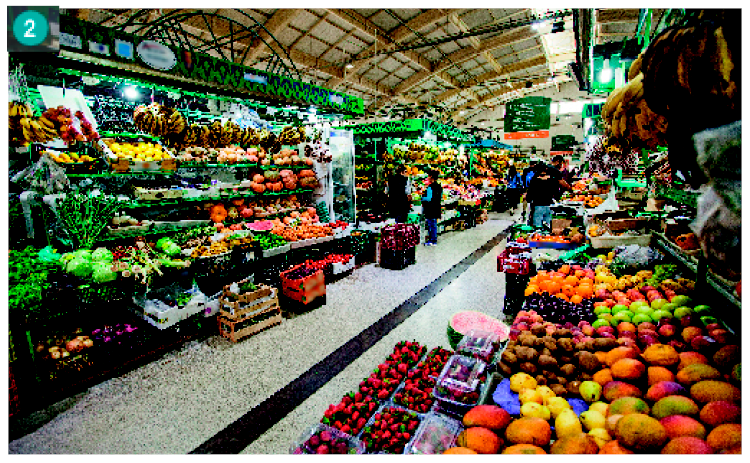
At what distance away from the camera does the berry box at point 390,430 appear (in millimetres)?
1913

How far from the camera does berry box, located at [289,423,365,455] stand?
1786 millimetres

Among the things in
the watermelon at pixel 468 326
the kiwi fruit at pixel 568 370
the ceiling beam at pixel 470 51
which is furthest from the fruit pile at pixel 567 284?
the ceiling beam at pixel 470 51

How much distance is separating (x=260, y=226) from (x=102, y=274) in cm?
243

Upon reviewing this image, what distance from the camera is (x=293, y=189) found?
686cm

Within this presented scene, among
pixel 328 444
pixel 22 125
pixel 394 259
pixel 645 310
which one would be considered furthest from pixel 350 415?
pixel 394 259

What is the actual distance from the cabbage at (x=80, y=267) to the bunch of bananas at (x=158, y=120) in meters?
1.74

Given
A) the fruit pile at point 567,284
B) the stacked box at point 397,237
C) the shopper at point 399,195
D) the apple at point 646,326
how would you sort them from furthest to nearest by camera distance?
the shopper at point 399,195 < the stacked box at point 397,237 < the fruit pile at point 567,284 < the apple at point 646,326

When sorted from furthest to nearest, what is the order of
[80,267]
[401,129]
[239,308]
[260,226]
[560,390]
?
[401,129] < [260,226] < [239,308] < [80,267] < [560,390]

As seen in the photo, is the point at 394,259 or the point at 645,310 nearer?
the point at 645,310

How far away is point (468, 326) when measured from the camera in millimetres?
3107

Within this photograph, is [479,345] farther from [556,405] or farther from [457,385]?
[556,405]

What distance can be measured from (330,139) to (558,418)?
706cm

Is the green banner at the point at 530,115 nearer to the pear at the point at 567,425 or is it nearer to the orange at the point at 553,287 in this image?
the orange at the point at 553,287

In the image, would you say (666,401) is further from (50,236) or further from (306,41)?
(306,41)
